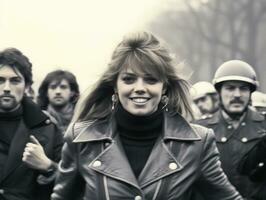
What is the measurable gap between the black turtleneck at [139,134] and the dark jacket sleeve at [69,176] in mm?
306

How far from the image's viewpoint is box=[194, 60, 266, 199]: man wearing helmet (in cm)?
809

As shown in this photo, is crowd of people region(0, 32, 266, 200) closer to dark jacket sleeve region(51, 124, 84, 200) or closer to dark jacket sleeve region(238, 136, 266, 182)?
dark jacket sleeve region(51, 124, 84, 200)

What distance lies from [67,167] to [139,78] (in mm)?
698

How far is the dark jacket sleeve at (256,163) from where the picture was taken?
22.0ft

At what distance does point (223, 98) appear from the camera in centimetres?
828

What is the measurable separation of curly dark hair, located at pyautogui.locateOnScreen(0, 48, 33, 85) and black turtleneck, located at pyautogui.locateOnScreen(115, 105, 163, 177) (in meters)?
2.09

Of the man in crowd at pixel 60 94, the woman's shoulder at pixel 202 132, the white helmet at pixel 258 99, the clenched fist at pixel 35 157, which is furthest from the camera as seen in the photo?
the white helmet at pixel 258 99

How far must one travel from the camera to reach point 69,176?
15.9 ft

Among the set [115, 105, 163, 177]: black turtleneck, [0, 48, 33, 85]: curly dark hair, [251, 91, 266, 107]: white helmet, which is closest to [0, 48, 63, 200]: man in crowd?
[0, 48, 33, 85]: curly dark hair

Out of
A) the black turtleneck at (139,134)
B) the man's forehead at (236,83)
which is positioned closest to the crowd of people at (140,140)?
the black turtleneck at (139,134)

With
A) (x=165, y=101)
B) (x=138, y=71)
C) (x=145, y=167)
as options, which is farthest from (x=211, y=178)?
(x=138, y=71)

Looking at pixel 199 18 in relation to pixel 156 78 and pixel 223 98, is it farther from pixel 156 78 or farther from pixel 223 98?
pixel 156 78

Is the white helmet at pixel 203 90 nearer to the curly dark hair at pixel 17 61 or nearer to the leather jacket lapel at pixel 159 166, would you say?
the curly dark hair at pixel 17 61

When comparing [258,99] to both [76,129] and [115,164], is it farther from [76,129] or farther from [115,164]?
[115,164]
